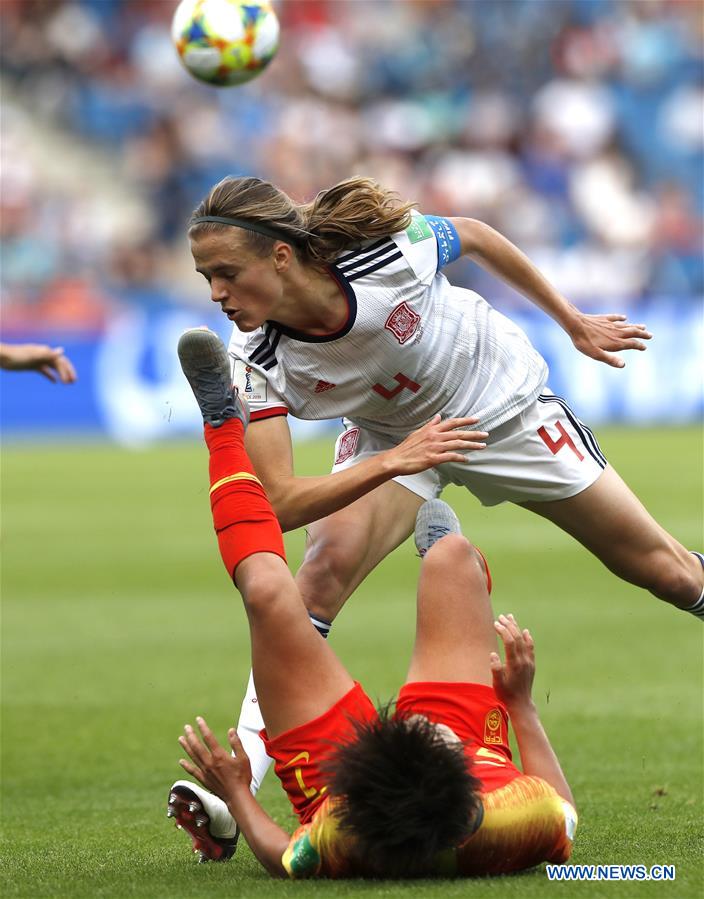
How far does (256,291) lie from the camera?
473 centimetres

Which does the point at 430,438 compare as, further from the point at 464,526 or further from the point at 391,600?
the point at 464,526

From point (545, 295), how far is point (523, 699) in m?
1.75

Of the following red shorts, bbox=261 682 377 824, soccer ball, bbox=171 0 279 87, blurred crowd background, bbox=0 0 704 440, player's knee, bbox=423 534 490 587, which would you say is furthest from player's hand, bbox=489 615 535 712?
blurred crowd background, bbox=0 0 704 440

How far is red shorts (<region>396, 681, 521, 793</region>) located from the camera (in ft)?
13.0

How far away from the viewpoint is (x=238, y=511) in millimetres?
4266

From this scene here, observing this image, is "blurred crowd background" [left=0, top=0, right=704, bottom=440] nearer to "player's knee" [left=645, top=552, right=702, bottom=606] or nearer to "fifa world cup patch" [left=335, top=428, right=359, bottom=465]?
"fifa world cup patch" [left=335, top=428, right=359, bottom=465]

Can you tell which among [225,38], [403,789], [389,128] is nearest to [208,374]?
[403,789]

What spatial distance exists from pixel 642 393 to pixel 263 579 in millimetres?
15688

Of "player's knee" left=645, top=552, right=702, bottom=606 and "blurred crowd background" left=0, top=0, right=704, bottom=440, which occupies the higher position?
"blurred crowd background" left=0, top=0, right=704, bottom=440

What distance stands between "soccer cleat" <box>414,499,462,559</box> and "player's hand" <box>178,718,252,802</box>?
80 centimetres

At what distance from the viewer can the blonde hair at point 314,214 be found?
15.5 ft

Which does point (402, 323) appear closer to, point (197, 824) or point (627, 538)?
point (627, 538)

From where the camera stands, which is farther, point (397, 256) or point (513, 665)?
point (397, 256)

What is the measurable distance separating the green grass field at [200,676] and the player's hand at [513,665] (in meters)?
0.48
